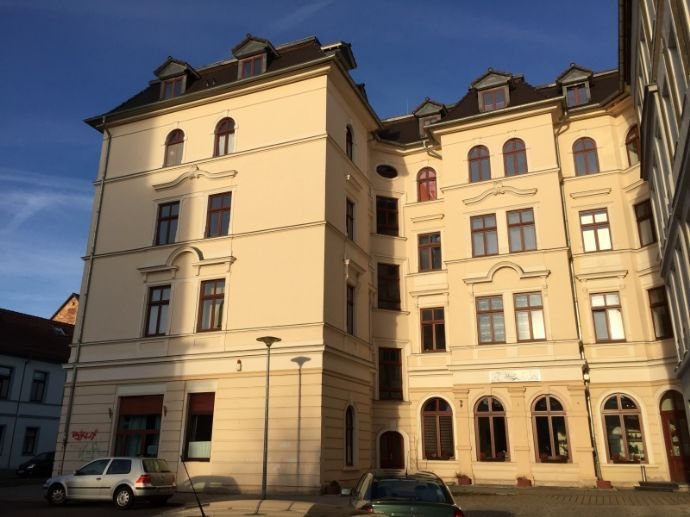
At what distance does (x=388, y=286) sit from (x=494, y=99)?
9.59 m

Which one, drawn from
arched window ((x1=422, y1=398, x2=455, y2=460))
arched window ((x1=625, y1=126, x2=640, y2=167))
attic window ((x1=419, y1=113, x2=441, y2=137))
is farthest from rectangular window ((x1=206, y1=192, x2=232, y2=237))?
arched window ((x1=625, y1=126, x2=640, y2=167))

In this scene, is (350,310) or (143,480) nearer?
(143,480)

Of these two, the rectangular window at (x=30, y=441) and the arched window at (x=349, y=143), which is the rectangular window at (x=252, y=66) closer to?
the arched window at (x=349, y=143)

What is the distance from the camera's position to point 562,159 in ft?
82.3

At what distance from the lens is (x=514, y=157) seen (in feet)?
82.6

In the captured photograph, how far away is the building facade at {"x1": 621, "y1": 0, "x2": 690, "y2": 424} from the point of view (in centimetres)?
1258

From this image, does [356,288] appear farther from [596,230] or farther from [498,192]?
[596,230]

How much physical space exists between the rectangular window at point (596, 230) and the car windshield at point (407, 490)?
17.3 meters

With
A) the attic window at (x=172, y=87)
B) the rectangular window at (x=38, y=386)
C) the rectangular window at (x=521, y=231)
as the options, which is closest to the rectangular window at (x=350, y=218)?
the rectangular window at (x=521, y=231)

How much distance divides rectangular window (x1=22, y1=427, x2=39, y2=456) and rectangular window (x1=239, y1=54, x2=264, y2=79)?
2665 cm

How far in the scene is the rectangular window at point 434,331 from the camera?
81.8 ft

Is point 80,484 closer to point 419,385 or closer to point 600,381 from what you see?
point 419,385

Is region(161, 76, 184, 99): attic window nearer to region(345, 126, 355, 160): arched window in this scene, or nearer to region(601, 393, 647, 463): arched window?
region(345, 126, 355, 160): arched window

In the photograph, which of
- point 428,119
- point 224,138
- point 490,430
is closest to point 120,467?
point 490,430
